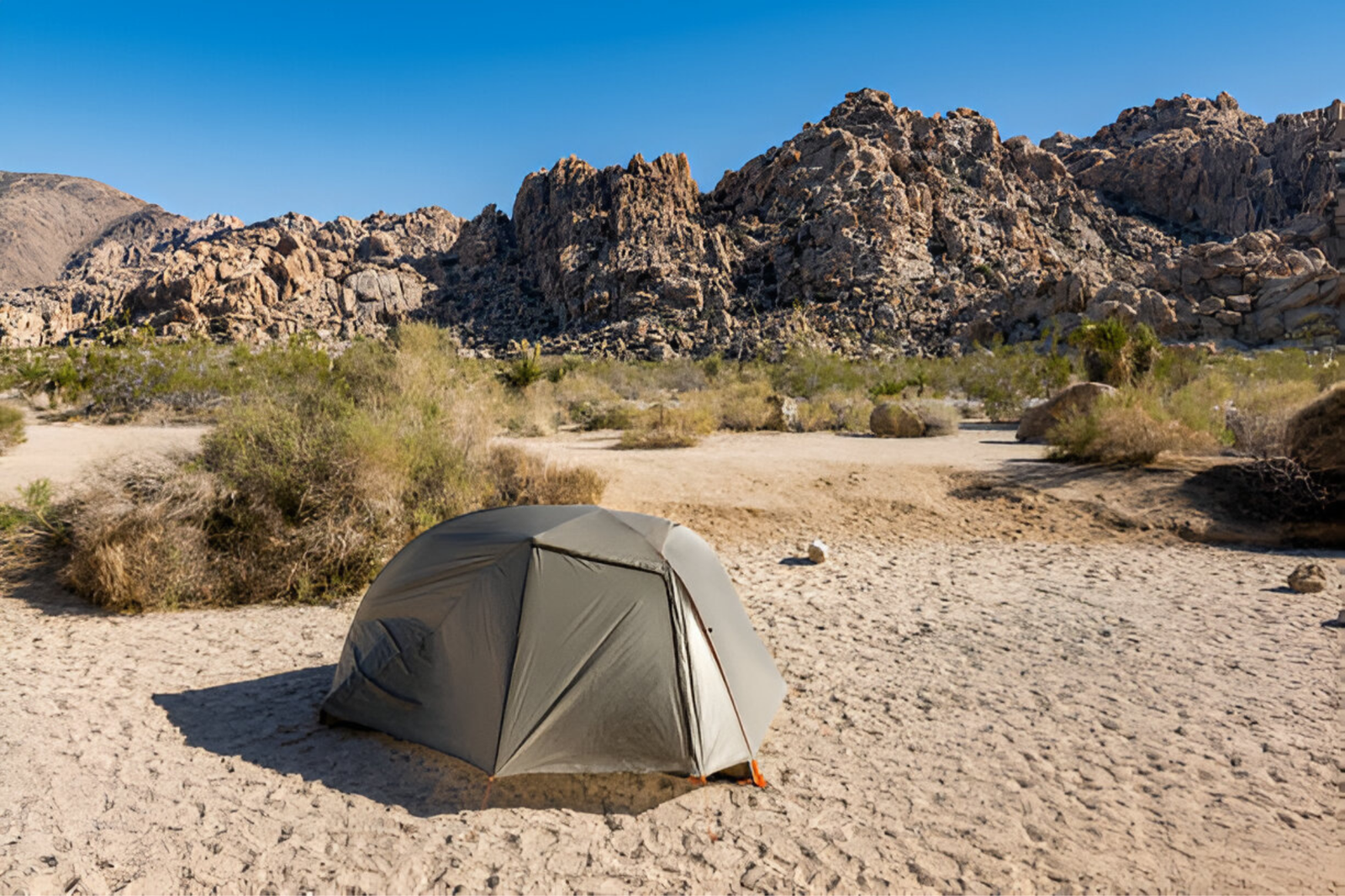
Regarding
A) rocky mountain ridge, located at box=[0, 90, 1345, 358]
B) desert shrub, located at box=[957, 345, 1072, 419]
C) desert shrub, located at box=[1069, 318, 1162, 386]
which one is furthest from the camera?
rocky mountain ridge, located at box=[0, 90, 1345, 358]

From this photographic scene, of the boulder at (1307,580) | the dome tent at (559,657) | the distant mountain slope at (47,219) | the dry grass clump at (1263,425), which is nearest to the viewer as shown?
the dome tent at (559,657)

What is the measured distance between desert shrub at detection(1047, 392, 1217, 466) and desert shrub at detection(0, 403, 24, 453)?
1982 cm

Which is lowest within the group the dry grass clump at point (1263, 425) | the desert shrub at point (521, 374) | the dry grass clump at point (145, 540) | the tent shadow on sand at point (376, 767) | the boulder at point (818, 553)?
the tent shadow on sand at point (376, 767)

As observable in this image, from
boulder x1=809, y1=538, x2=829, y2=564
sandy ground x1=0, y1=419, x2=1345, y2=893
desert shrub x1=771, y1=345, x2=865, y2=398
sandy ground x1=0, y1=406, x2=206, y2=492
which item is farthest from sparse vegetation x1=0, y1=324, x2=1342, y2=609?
desert shrub x1=771, y1=345, x2=865, y2=398

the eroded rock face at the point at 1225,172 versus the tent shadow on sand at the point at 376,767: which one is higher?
the eroded rock face at the point at 1225,172

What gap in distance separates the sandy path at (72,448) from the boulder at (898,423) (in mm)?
15087

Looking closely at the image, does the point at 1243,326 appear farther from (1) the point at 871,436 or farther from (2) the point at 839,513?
(2) the point at 839,513

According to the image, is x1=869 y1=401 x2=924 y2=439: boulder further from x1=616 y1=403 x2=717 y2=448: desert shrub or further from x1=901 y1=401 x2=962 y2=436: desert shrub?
x1=616 y1=403 x2=717 y2=448: desert shrub

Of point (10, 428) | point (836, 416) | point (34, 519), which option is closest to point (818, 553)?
point (34, 519)

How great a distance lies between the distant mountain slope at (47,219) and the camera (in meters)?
113

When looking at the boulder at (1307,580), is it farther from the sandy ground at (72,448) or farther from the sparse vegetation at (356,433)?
the sandy ground at (72,448)

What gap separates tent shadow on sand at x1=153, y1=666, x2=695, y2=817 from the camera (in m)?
3.84

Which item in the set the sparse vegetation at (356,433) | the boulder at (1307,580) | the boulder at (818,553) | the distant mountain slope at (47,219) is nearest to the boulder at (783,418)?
the sparse vegetation at (356,433)

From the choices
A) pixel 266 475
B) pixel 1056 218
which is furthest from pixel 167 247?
pixel 266 475
